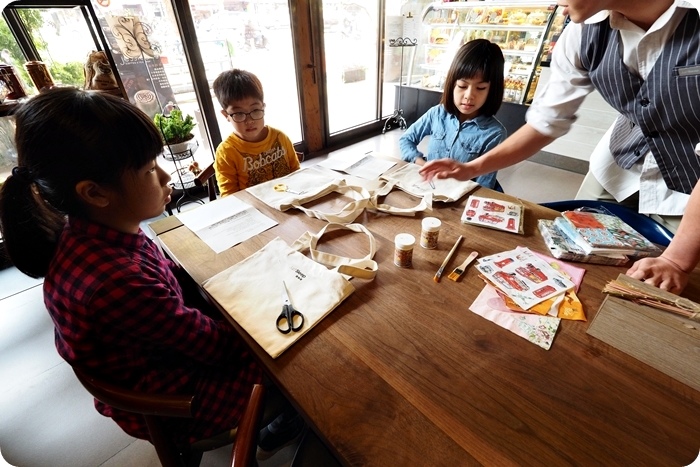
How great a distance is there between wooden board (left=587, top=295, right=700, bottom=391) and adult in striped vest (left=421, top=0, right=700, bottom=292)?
16 cm

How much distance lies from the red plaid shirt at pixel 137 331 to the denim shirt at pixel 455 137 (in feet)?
Answer: 3.97

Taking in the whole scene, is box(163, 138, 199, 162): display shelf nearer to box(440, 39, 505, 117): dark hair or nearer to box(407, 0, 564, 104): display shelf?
box(440, 39, 505, 117): dark hair

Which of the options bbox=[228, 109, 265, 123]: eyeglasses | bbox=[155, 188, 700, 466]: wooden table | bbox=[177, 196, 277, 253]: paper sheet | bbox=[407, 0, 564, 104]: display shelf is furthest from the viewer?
bbox=[407, 0, 564, 104]: display shelf

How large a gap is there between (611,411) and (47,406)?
1.85m

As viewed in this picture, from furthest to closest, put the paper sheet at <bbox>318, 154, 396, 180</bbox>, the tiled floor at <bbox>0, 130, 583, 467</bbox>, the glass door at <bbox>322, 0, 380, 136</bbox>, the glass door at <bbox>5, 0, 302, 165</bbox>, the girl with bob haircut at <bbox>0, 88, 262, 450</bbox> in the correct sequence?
the glass door at <bbox>322, 0, 380, 136</bbox> → the glass door at <bbox>5, 0, 302, 165</bbox> → the paper sheet at <bbox>318, 154, 396, 180</bbox> → the tiled floor at <bbox>0, 130, 583, 467</bbox> → the girl with bob haircut at <bbox>0, 88, 262, 450</bbox>

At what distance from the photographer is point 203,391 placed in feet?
2.40

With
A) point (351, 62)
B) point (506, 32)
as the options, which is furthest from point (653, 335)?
point (351, 62)

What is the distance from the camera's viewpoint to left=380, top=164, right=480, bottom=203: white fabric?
43.5 inches

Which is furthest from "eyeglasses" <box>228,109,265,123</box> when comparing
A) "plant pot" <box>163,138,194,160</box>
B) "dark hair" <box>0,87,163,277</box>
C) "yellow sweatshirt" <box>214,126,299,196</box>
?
"plant pot" <box>163,138,194,160</box>

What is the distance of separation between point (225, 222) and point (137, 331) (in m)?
0.47

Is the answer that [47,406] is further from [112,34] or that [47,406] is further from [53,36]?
[112,34]

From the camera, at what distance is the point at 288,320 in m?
0.67

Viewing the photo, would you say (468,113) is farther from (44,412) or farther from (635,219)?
(44,412)

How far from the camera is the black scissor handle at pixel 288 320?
2.14ft
